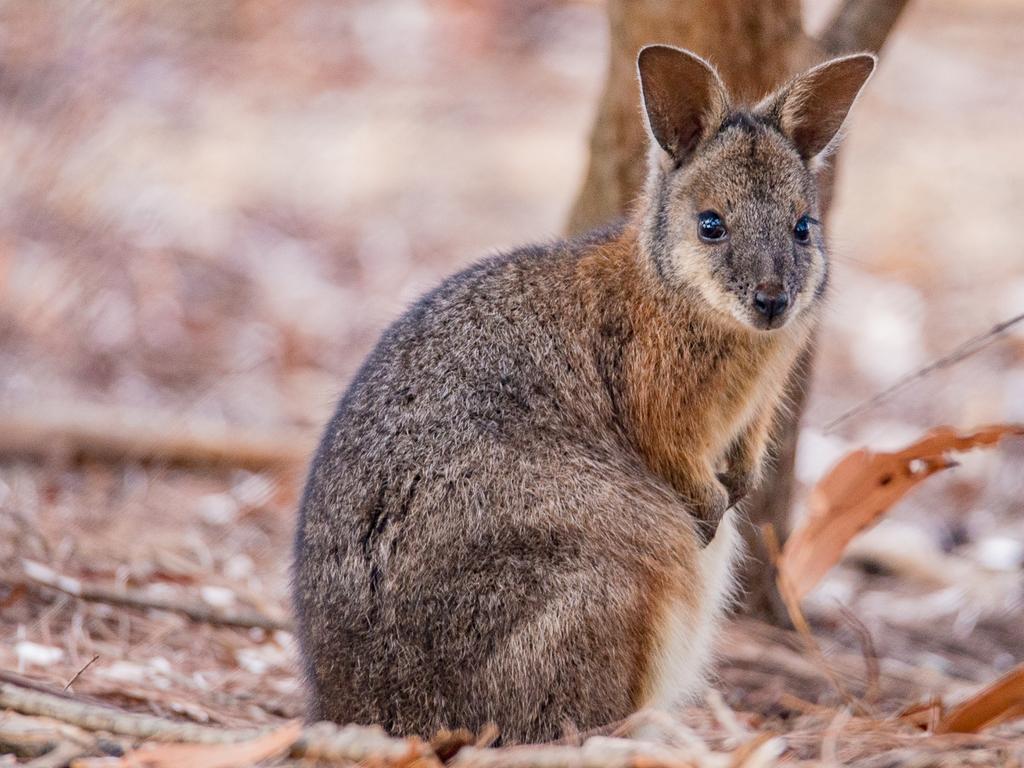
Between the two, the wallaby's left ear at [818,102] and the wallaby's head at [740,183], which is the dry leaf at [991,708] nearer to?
the wallaby's head at [740,183]

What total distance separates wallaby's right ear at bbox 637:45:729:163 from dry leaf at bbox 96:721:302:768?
2.04 meters

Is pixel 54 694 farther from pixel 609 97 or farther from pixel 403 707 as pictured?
pixel 609 97

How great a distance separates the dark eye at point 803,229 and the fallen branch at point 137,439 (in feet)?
10.0

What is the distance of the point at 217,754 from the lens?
281cm

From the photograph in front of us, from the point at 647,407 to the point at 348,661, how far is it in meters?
1.14

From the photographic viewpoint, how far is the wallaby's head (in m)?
3.67

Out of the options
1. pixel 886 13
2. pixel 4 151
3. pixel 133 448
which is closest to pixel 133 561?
pixel 133 448

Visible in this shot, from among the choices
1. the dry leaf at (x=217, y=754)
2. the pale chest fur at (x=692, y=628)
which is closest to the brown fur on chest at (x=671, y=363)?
the pale chest fur at (x=692, y=628)

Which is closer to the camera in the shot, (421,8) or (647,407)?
(647,407)

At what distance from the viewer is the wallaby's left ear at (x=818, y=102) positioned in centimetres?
383

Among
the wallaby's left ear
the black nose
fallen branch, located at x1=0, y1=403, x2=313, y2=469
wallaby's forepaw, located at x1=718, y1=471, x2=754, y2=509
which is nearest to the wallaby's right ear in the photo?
the wallaby's left ear

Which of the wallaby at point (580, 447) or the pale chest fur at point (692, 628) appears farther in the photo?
the pale chest fur at point (692, 628)

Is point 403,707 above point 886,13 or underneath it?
underneath

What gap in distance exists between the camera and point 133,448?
6.21 meters
